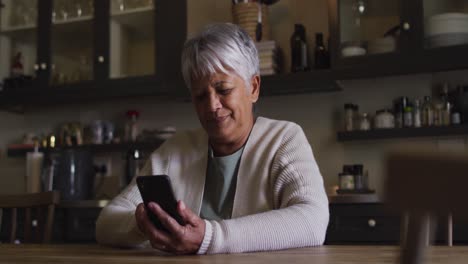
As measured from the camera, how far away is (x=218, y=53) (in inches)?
51.6

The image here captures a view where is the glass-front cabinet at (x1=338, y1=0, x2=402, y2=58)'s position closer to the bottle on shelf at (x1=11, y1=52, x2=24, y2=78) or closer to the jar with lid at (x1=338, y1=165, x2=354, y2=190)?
the jar with lid at (x1=338, y1=165, x2=354, y2=190)

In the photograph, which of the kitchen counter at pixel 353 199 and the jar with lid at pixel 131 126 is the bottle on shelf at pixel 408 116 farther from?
the jar with lid at pixel 131 126

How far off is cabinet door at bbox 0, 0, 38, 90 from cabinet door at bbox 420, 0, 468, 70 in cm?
224

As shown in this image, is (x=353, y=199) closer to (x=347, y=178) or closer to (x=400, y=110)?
(x=347, y=178)

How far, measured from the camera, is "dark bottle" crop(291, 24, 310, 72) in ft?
8.54

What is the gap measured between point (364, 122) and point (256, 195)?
4.70ft

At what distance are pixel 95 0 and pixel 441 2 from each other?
1.88 meters

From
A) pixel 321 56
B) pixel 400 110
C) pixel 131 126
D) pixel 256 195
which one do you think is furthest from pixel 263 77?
pixel 256 195

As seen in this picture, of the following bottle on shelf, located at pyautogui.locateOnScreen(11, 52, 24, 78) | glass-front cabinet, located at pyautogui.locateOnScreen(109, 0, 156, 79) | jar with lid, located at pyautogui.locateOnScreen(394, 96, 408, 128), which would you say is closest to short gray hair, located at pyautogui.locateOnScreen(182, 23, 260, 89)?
jar with lid, located at pyautogui.locateOnScreen(394, 96, 408, 128)

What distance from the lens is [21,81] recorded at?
125 inches

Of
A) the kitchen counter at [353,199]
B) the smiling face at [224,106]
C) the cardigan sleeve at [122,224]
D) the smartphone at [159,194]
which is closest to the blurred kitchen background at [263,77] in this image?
the kitchen counter at [353,199]

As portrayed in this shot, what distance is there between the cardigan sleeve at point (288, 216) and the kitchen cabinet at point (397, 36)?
1.12m

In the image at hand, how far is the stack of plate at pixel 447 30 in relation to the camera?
2.26m

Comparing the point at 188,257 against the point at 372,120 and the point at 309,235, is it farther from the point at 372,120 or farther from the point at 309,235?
the point at 372,120
